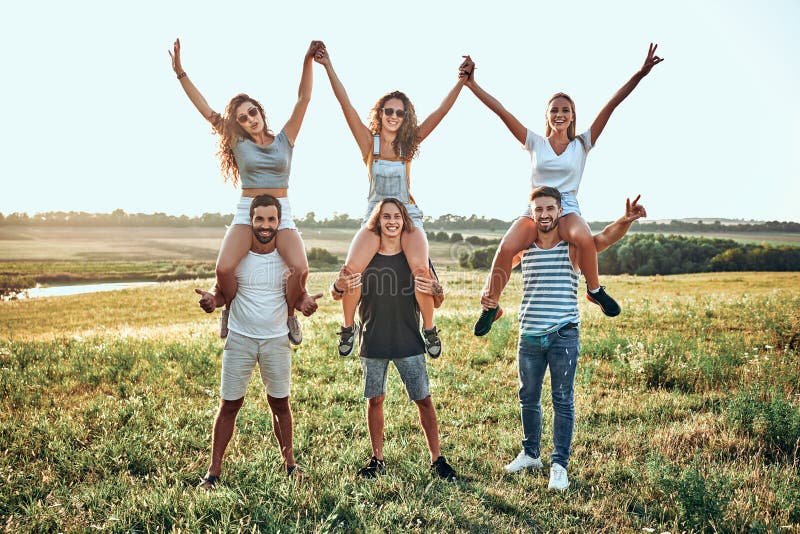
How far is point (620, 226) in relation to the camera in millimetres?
5418

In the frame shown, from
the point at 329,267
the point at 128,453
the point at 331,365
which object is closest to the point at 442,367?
the point at 331,365

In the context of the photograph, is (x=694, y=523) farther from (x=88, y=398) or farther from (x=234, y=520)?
(x=88, y=398)

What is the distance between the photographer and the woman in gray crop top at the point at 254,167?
5150mm

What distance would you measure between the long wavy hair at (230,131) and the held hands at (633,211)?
3613 millimetres

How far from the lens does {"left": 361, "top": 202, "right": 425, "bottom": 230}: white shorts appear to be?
218 inches

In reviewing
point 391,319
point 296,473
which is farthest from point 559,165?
point 296,473

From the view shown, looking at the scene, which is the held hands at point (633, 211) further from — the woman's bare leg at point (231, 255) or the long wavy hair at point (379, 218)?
the woman's bare leg at point (231, 255)

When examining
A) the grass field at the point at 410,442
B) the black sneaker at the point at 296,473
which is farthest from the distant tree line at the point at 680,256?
the black sneaker at the point at 296,473

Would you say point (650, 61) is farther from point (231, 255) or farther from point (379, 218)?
point (231, 255)

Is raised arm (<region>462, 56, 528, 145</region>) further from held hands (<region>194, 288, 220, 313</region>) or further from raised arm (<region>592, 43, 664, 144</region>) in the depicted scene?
held hands (<region>194, 288, 220, 313</region>)

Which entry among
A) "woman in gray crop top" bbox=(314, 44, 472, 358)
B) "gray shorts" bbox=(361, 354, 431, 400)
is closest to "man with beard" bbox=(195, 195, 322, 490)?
"woman in gray crop top" bbox=(314, 44, 472, 358)

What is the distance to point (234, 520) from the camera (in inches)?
174

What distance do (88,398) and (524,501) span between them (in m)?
6.41

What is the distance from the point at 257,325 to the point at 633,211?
3.77 meters
